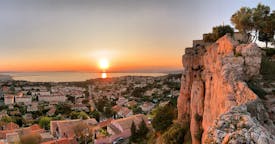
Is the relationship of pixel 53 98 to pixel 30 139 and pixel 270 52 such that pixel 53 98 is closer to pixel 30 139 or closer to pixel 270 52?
pixel 30 139

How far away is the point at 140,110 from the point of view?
60688mm

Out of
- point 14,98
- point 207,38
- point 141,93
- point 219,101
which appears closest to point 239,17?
point 207,38

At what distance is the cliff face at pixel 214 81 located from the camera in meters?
10.5

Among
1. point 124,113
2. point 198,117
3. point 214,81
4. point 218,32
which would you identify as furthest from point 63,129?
point 214,81

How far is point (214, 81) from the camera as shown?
1421cm

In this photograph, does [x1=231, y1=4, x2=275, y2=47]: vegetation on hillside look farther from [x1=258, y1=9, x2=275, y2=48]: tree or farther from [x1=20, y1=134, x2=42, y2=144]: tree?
[x1=20, y1=134, x2=42, y2=144]: tree

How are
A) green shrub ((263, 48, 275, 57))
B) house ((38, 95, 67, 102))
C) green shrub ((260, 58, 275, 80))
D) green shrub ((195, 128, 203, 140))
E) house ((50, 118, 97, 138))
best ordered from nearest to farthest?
green shrub ((260, 58, 275, 80)) < green shrub ((195, 128, 203, 140)) < green shrub ((263, 48, 275, 57)) < house ((50, 118, 97, 138)) < house ((38, 95, 67, 102))

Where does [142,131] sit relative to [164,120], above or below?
below

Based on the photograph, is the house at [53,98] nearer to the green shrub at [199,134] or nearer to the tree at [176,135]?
the tree at [176,135]

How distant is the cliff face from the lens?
34.4ft

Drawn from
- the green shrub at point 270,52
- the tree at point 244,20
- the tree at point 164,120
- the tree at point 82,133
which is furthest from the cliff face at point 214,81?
the tree at point 82,133

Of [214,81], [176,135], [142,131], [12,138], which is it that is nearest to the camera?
[214,81]

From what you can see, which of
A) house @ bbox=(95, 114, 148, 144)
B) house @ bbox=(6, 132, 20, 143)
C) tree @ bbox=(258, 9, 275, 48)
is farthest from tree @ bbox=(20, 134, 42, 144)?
tree @ bbox=(258, 9, 275, 48)

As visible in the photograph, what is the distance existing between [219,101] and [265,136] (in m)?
7.17
